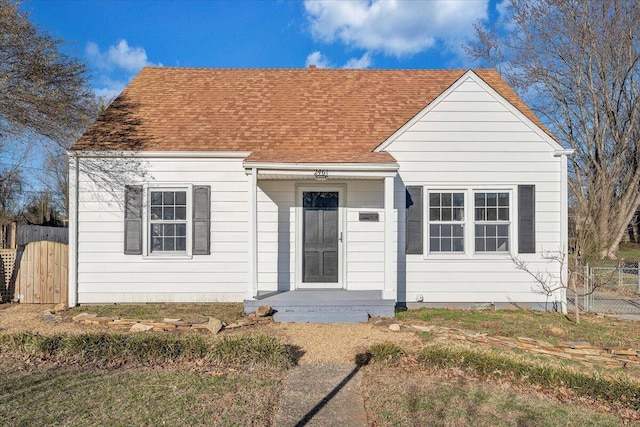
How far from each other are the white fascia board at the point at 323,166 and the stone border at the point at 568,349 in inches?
128

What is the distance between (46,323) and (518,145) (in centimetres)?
1001

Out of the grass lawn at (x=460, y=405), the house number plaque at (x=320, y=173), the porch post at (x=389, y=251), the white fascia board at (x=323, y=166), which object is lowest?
the grass lawn at (x=460, y=405)

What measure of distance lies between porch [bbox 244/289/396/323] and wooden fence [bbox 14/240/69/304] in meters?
4.83

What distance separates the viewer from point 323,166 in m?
7.88

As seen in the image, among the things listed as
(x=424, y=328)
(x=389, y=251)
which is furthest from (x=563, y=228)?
(x=424, y=328)

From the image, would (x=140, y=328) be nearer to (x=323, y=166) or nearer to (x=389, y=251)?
(x=323, y=166)

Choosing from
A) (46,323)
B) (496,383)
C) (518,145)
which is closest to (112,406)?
(496,383)

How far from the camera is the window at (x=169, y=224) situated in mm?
8898

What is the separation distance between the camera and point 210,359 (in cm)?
518

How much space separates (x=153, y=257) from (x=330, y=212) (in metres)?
3.99

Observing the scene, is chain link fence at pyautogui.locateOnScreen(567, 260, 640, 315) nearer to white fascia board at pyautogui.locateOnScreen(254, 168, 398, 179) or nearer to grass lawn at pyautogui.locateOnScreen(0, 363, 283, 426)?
white fascia board at pyautogui.locateOnScreen(254, 168, 398, 179)

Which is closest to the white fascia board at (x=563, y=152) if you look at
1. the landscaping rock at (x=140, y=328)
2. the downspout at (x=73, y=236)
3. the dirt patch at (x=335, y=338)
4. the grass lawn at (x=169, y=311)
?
the dirt patch at (x=335, y=338)

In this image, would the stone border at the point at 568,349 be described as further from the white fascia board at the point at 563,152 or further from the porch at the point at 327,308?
the white fascia board at the point at 563,152

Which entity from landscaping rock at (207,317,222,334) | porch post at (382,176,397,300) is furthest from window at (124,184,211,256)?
porch post at (382,176,397,300)
